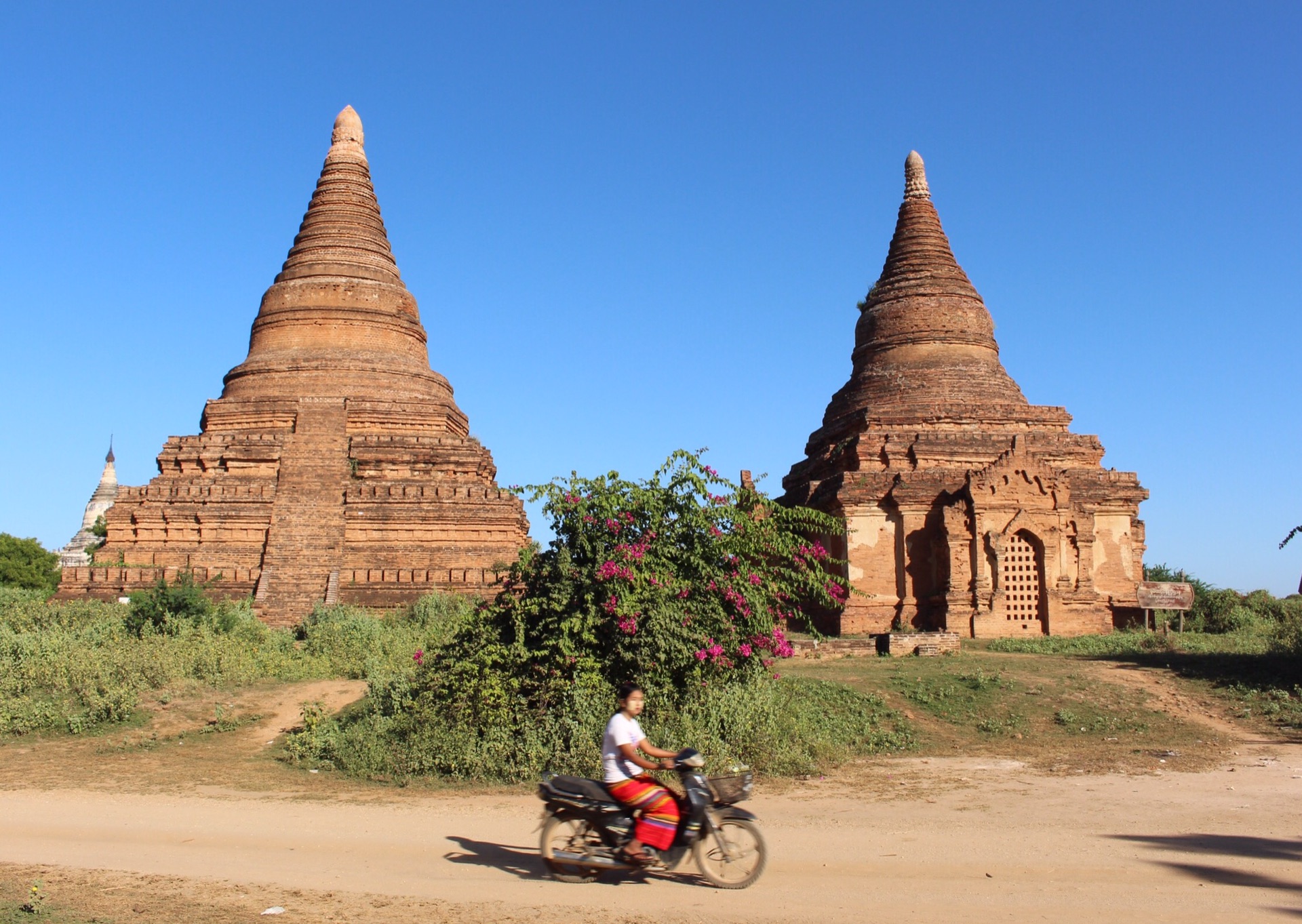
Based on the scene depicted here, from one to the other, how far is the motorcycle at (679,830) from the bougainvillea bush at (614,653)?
3.03 metres

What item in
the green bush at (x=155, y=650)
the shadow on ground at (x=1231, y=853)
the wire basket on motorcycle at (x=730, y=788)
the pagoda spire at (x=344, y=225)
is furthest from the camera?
the pagoda spire at (x=344, y=225)

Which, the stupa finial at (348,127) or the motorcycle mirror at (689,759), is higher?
the stupa finial at (348,127)

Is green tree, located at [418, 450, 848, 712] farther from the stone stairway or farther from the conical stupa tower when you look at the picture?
the conical stupa tower

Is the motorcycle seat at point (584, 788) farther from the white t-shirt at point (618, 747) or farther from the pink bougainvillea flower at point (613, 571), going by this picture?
the pink bougainvillea flower at point (613, 571)

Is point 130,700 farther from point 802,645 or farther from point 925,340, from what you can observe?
point 925,340

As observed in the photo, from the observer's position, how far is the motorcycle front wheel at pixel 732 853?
611 centimetres

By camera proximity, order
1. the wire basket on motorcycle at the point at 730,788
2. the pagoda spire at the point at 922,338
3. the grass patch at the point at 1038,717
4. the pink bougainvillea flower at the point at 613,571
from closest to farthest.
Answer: the wire basket on motorcycle at the point at 730,788 < the pink bougainvillea flower at the point at 613,571 < the grass patch at the point at 1038,717 < the pagoda spire at the point at 922,338

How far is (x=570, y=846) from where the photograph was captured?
6.41 meters

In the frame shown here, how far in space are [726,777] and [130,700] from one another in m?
9.09

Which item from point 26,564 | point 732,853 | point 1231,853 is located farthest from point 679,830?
point 26,564

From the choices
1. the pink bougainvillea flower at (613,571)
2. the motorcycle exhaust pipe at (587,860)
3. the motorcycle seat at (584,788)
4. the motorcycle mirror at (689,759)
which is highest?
the pink bougainvillea flower at (613,571)

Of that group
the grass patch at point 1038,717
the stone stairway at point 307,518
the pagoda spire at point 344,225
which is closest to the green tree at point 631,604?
the grass patch at point 1038,717

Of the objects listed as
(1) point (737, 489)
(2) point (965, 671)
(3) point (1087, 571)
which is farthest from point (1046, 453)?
(1) point (737, 489)

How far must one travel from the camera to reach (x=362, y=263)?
91.4 feet
